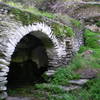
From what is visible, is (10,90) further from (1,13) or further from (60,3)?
(60,3)

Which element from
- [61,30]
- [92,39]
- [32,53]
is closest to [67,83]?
[61,30]

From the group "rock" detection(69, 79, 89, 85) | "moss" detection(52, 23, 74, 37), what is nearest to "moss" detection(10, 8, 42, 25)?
"moss" detection(52, 23, 74, 37)

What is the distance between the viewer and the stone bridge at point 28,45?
19.0ft

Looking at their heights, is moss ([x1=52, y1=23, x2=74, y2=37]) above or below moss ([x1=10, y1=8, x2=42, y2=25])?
below

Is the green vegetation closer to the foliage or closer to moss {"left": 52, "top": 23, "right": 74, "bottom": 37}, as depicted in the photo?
moss {"left": 52, "top": 23, "right": 74, "bottom": 37}

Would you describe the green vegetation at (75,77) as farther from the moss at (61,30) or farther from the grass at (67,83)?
the moss at (61,30)

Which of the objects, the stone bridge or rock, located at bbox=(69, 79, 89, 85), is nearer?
the stone bridge

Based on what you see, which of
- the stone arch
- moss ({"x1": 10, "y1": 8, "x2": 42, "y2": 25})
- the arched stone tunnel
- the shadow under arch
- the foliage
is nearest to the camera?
the stone arch

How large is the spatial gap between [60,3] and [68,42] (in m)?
9.28

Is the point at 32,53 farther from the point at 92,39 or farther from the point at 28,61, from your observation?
the point at 92,39

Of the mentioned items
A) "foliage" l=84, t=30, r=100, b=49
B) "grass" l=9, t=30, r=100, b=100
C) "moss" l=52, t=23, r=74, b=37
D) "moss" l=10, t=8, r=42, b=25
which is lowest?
"grass" l=9, t=30, r=100, b=100

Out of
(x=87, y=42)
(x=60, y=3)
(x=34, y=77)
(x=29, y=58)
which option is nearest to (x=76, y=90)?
(x=34, y=77)

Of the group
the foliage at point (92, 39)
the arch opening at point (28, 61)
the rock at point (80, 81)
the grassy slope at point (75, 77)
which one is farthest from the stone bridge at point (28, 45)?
the rock at point (80, 81)

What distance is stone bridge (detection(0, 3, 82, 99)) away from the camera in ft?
19.0
